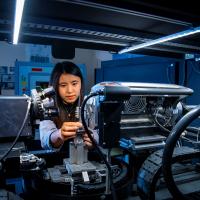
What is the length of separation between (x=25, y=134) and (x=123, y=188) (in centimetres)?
36

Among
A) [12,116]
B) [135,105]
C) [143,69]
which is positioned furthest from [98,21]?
[143,69]

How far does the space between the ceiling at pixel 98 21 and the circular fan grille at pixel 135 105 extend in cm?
44

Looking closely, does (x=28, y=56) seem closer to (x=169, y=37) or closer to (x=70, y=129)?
(x=169, y=37)

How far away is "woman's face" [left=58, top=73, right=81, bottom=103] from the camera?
1239 mm

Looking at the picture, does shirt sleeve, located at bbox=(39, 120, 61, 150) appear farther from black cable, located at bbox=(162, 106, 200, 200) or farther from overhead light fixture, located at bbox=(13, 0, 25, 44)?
black cable, located at bbox=(162, 106, 200, 200)

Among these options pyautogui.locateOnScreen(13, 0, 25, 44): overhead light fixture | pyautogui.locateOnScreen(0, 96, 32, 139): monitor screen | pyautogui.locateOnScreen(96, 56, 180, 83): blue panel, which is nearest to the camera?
pyautogui.locateOnScreen(0, 96, 32, 139): monitor screen

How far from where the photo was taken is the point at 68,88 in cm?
124

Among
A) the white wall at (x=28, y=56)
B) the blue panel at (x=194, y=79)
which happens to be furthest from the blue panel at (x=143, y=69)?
the white wall at (x=28, y=56)

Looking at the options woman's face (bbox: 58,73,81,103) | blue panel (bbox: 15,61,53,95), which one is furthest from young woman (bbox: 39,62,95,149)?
blue panel (bbox: 15,61,53,95)

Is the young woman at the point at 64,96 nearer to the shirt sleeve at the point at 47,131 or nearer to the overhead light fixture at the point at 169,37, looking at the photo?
the shirt sleeve at the point at 47,131

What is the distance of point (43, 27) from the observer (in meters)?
1.15

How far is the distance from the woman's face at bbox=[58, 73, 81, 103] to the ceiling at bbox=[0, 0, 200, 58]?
0.23 metres

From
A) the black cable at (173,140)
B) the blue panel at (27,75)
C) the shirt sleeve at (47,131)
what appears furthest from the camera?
the blue panel at (27,75)

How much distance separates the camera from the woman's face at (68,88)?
4.07 ft
